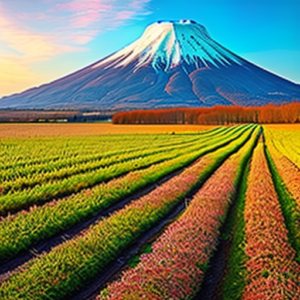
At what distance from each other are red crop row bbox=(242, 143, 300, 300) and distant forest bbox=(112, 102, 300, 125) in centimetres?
8770

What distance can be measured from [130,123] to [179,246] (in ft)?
312

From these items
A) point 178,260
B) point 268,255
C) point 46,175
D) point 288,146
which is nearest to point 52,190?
point 46,175

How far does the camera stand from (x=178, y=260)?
25.3ft

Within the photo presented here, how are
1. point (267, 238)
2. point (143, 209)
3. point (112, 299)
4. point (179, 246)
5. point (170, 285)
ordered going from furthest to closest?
point (143, 209) → point (267, 238) → point (179, 246) → point (170, 285) → point (112, 299)

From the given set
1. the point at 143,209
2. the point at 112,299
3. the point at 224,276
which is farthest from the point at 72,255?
the point at 143,209

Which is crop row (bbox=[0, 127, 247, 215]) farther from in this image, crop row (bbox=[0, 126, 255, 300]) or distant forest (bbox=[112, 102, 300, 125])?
distant forest (bbox=[112, 102, 300, 125])

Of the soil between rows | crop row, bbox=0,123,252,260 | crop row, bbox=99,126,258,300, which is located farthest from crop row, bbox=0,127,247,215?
crop row, bbox=99,126,258,300

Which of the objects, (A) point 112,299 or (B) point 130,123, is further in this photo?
(B) point 130,123

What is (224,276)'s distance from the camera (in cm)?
766

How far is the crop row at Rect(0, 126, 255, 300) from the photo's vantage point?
6742 mm

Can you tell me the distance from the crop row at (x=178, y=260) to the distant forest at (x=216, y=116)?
8839cm

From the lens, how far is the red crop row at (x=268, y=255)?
6.66m

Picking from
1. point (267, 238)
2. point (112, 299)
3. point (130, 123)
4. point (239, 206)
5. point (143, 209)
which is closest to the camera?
point (112, 299)

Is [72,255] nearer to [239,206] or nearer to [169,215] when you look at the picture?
[169,215]
